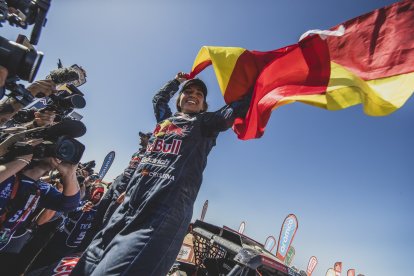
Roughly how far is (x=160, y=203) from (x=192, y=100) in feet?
3.99

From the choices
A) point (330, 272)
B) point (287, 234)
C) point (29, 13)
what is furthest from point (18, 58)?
point (330, 272)

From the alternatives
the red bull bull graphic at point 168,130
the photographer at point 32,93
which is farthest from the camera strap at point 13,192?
the red bull bull graphic at point 168,130

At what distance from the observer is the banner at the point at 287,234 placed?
16781mm

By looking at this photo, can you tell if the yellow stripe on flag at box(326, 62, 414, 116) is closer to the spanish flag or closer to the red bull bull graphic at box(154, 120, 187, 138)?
the spanish flag

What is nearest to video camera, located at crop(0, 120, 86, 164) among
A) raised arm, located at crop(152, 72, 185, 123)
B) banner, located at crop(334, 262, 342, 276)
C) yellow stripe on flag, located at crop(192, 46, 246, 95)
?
raised arm, located at crop(152, 72, 185, 123)

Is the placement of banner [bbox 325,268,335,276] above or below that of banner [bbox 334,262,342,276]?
below

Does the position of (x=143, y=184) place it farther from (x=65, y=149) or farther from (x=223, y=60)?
(x=223, y=60)

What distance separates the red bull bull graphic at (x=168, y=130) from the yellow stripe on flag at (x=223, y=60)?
1.10 m

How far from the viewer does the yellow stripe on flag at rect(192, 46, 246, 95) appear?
3.24 metres

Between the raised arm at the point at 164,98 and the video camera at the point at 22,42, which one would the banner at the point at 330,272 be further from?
the video camera at the point at 22,42

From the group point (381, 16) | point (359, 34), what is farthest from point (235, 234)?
point (381, 16)

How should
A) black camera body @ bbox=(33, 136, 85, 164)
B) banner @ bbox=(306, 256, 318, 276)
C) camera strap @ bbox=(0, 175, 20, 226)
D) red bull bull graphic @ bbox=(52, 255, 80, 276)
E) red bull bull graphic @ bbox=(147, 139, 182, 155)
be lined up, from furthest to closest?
banner @ bbox=(306, 256, 318, 276)
camera strap @ bbox=(0, 175, 20, 226)
red bull bull graphic @ bbox=(52, 255, 80, 276)
red bull bull graphic @ bbox=(147, 139, 182, 155)
black camera body @ bbox=(33, 136, 85, 164)

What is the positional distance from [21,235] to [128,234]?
3.23 metres

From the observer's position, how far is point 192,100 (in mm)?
2668
